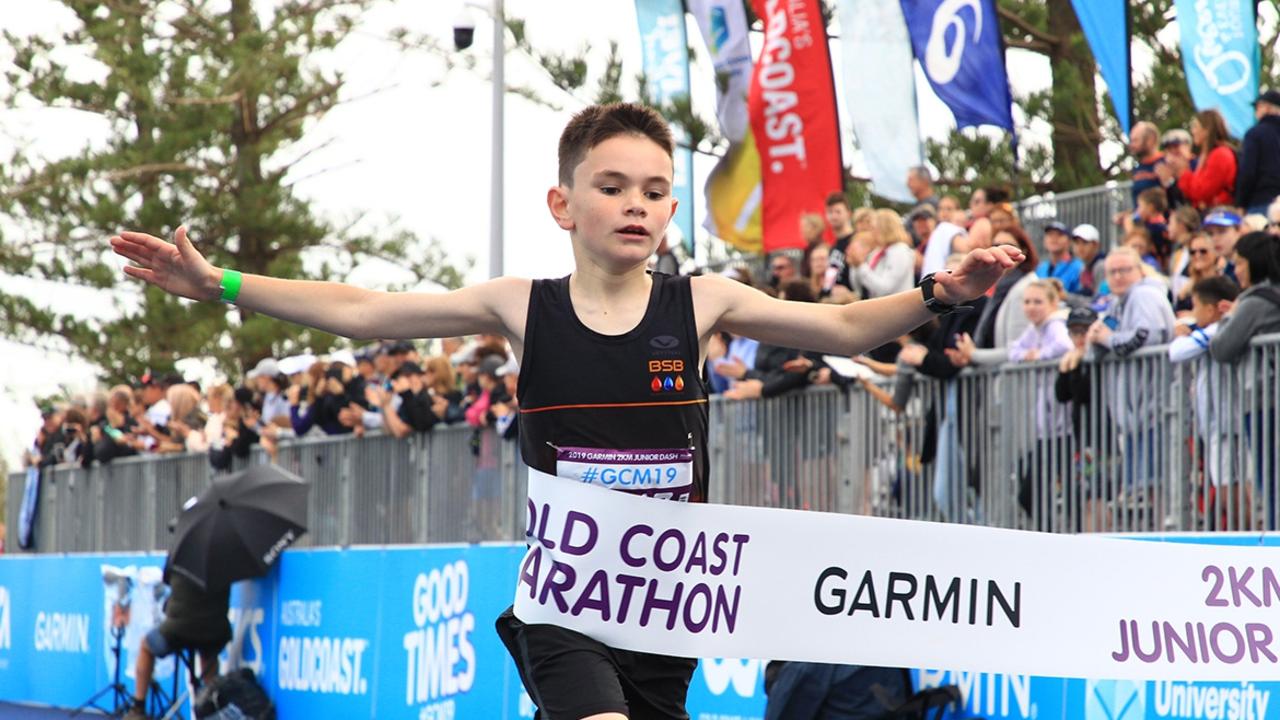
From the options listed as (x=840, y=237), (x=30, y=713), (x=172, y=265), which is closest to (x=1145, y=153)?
(x=840, y=237)

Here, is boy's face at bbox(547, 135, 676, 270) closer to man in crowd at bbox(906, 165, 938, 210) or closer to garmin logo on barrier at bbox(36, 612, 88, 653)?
man in crowd at bbox(906, 165, 938, 210)

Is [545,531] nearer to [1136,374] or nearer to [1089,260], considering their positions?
[1136,374]

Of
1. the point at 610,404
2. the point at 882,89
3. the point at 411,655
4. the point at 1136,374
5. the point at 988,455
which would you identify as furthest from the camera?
the point at 882,89

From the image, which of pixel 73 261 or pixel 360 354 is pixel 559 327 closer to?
pixel 360 354

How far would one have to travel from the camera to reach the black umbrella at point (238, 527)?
44.6 feet

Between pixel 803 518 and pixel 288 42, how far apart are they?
97.9 ft

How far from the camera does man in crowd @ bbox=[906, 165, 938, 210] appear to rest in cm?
1415

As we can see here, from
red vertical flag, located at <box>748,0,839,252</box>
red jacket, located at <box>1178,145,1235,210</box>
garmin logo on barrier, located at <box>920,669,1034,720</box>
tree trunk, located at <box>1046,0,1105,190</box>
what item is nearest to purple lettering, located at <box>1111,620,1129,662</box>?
garmin logo on barrier, located at <box>920,669,1034,720</box>

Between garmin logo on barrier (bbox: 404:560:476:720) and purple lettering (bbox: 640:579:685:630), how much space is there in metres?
6.33

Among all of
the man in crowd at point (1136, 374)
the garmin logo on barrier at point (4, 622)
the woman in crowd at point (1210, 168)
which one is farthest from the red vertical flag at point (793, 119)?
the garmin logo on barrier at point (4, 622)

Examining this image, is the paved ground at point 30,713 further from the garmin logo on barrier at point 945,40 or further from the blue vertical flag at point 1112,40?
the blue vertical flag at point 1112,40

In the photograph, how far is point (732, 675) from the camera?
10.4 m

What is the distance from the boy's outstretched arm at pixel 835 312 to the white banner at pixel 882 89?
410 inches

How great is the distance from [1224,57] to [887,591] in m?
8.12
